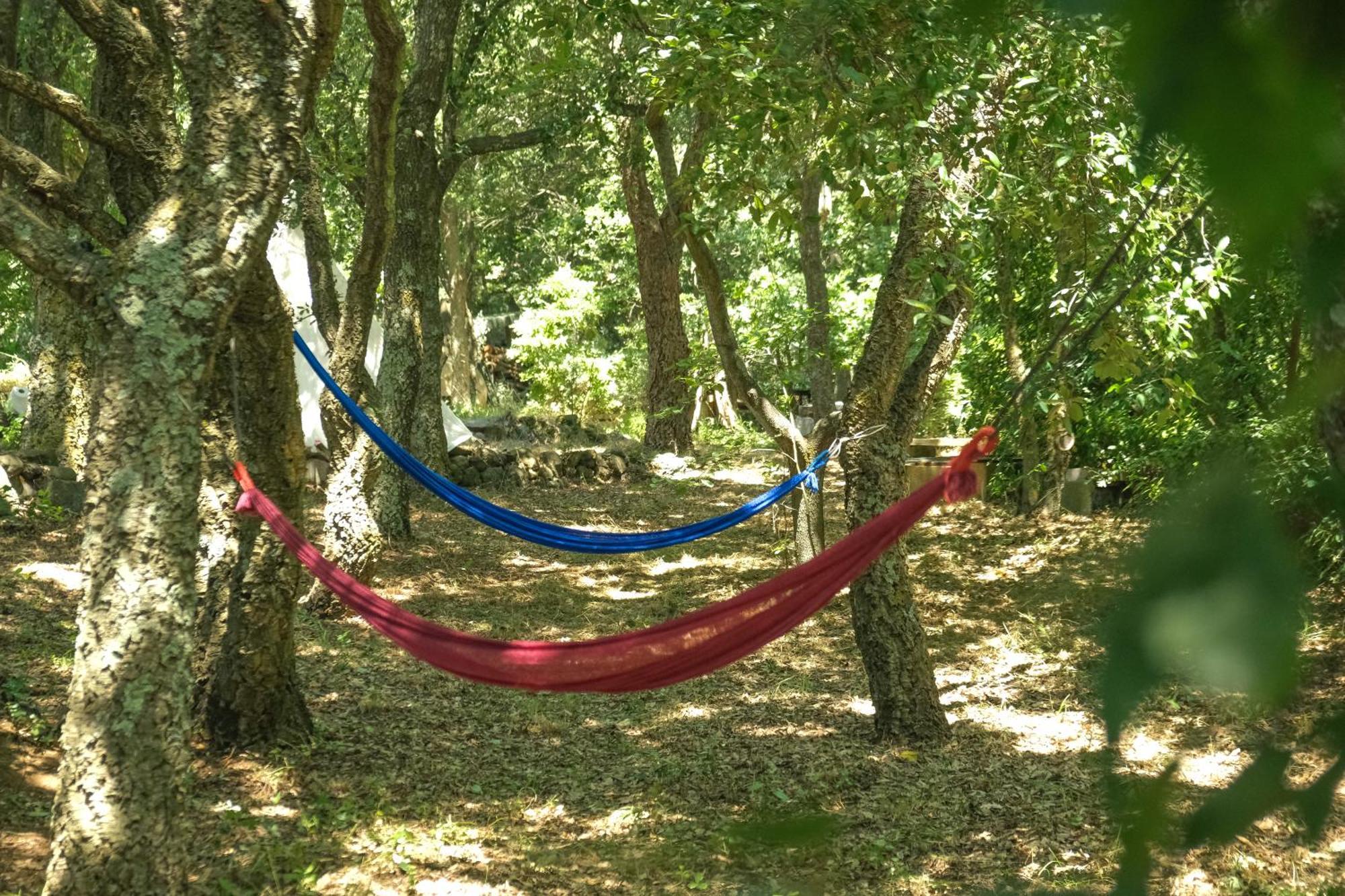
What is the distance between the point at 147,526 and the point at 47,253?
585 millimetres

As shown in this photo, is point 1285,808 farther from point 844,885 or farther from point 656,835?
point 656,835

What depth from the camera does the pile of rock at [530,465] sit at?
9.05m

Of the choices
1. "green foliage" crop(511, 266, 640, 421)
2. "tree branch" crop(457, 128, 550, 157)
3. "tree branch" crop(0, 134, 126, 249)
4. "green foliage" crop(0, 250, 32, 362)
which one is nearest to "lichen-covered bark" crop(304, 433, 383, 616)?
"tree branch" crop(0, 134, 126, 249)

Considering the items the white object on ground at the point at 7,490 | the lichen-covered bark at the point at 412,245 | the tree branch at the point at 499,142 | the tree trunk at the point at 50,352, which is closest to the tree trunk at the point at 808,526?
the lichen-covered bark at the point at 412,245

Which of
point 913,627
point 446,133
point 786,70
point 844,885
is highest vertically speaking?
point 446,133

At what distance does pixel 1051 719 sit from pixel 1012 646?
2.94 feet

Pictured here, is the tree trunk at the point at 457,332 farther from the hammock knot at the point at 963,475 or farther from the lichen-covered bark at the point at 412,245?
the hammock knot at the point at 963,475

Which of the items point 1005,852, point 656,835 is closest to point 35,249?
point 656,835

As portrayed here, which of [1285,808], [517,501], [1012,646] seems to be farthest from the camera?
[517,501]

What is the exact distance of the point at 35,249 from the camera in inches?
97.5

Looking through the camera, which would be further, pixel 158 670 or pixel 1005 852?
pixel 1005 852

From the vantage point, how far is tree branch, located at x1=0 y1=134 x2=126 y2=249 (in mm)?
2830

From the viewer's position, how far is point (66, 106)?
3.10 m

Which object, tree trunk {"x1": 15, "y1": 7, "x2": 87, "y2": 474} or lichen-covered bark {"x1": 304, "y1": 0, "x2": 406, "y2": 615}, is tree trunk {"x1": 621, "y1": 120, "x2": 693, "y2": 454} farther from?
lichen-covered bark {"x1": 304, "y1": 0, "x2": 406, "y2": 615}
